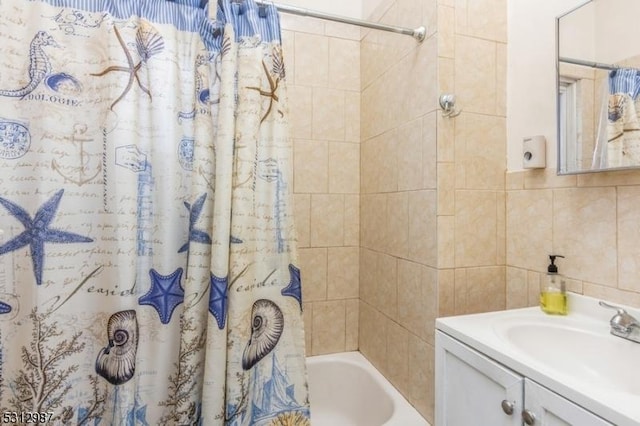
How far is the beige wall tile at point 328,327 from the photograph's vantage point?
180cm

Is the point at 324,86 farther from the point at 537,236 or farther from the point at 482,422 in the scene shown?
the point at 482,422

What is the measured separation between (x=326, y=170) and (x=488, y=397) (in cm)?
125

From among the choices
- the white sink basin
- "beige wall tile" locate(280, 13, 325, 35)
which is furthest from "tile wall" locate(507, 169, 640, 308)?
"beige wall tile" locate(280, 13, 325, 35)

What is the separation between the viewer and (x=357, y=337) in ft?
6.12

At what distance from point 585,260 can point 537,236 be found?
17 centimetres

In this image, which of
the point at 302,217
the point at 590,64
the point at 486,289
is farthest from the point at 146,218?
the point at 590,64

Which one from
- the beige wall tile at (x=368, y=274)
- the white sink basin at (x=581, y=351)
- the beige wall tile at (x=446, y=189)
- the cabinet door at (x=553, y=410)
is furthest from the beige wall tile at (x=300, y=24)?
the cabinet door at (x=553, y=410)

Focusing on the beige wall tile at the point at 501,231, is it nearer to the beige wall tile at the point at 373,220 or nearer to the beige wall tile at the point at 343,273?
the beige wall tile at the point at 373,220

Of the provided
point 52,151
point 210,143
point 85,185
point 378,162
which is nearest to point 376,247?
point 378,162

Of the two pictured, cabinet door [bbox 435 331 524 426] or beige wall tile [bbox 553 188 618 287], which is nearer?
cabinet door [bbox 435 331 524 426]

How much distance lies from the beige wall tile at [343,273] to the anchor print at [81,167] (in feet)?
3.71

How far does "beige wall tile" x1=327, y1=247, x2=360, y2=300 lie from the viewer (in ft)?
5.95

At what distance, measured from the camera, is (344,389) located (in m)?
1.73

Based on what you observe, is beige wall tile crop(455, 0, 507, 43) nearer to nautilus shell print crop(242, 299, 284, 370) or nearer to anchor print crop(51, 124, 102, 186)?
nautilus shell print crop(242, 299, 284, 370)
